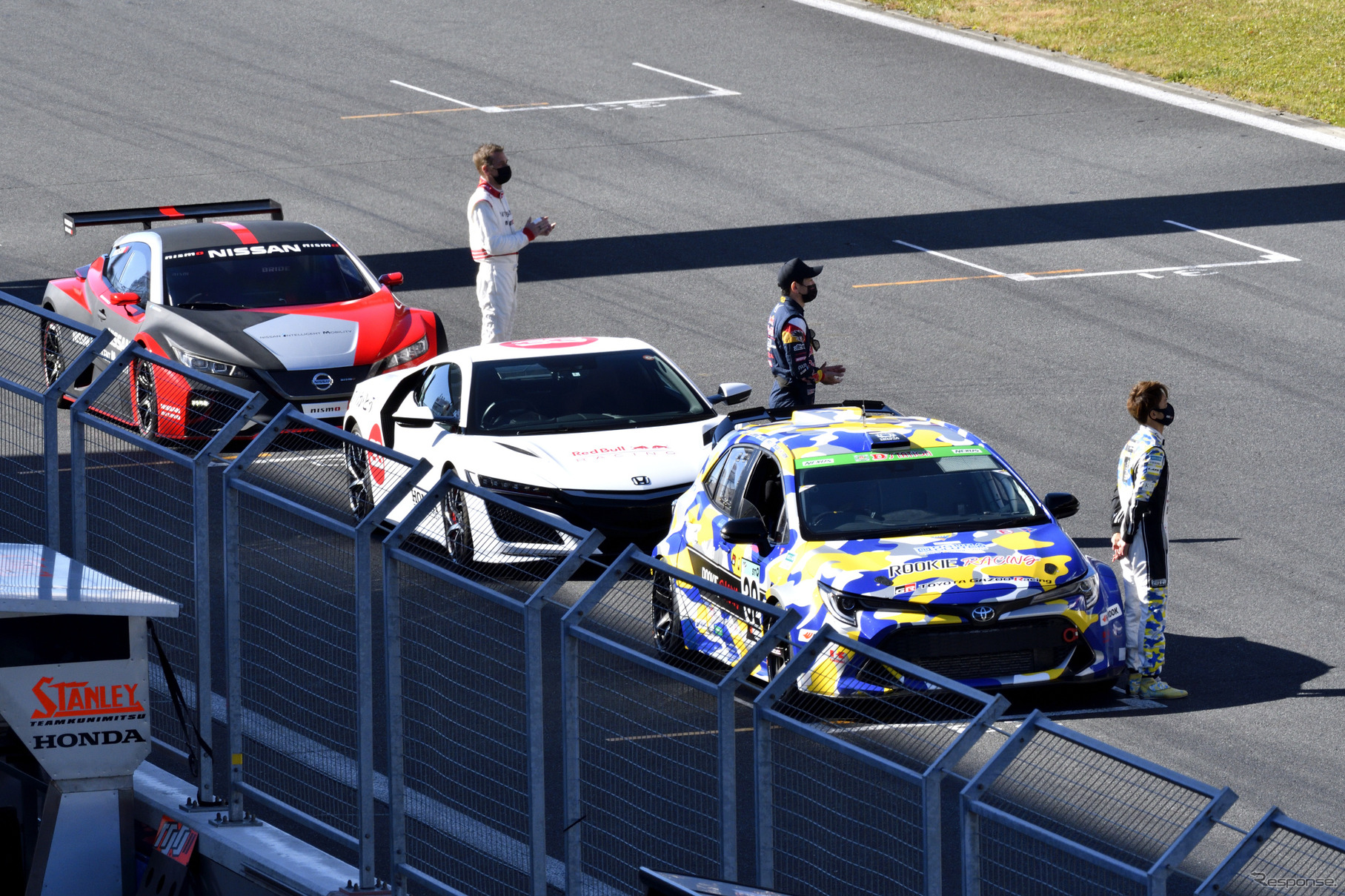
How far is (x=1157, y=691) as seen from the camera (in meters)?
10.9

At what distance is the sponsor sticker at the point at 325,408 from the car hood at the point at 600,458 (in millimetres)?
2589

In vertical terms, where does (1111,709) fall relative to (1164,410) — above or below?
below

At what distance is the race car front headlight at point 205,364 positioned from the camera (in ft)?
53.0

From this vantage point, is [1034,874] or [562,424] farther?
[562,424]

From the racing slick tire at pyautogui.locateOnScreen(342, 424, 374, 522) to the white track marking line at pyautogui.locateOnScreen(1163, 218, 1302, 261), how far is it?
1732 centimetres

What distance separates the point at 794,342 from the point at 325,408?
404 centimetres

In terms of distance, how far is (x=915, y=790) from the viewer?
647 cm

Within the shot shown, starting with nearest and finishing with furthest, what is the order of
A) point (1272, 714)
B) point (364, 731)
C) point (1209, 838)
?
1. point (364, 731)
2. point (1209, 838)
3. point (1272, 714)

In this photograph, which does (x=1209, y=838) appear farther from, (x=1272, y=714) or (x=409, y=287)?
(x=409, y=287)

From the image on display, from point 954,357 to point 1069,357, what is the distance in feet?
3.59

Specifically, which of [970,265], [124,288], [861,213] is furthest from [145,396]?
[861,213]

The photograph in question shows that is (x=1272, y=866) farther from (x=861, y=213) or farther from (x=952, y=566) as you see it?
(x=861, y=213)

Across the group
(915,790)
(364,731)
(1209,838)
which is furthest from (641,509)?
(915,790)

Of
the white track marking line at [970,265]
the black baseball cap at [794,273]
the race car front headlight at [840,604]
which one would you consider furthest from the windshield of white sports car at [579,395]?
the white track marking line at [970,265]
